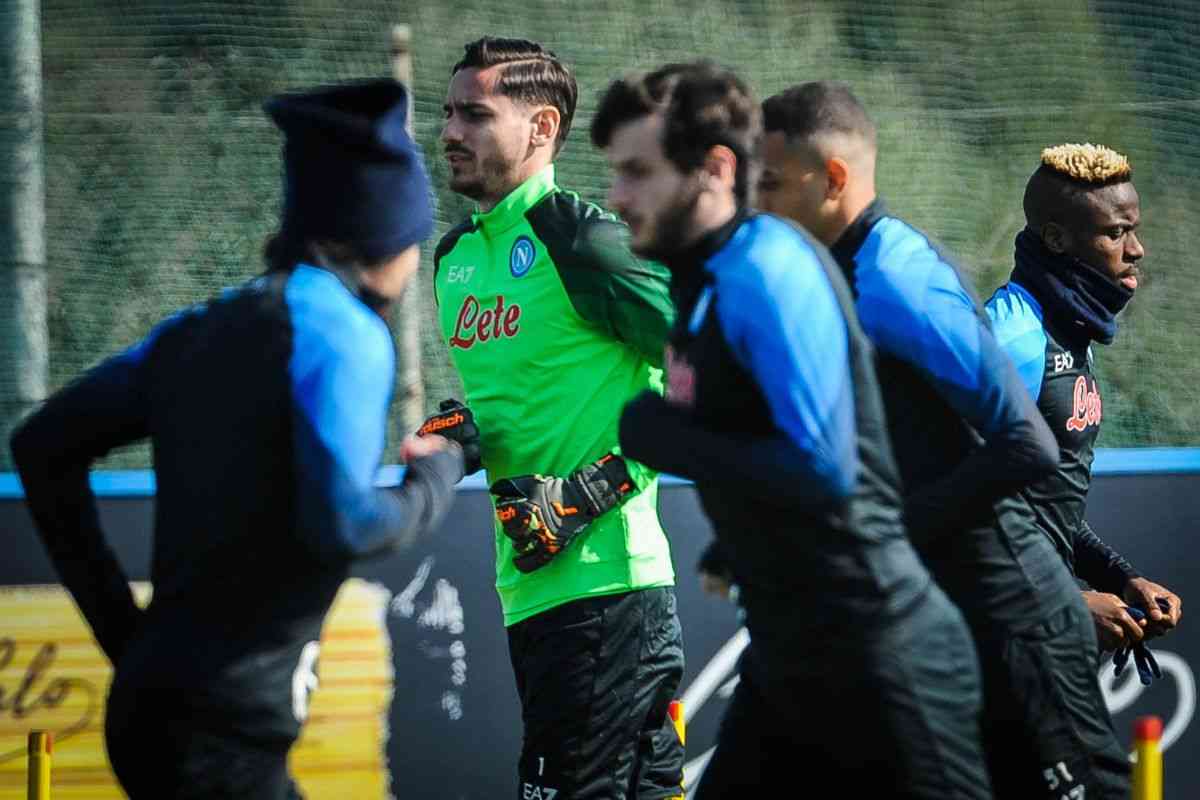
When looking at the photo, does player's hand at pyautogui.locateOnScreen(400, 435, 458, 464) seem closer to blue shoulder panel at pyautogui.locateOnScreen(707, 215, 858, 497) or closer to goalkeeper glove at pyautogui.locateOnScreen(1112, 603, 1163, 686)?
blue shoulder panel at pyautogui.locateOnScreen(707, 215, 858, 497)

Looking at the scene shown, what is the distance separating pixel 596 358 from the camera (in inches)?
196

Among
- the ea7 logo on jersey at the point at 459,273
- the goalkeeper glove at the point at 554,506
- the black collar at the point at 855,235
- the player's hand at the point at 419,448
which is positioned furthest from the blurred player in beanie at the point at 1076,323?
the player's hand at the point at 419,448

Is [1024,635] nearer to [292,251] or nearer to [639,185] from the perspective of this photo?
[639,185]

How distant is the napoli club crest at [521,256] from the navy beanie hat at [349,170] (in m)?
1.51

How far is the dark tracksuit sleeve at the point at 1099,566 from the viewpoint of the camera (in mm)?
5059

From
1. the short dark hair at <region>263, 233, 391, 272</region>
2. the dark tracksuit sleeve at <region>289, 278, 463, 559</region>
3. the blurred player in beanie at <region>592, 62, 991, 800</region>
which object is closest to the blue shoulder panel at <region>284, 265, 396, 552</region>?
the dark tracksuit sleeve at <region>289, 278, 463, 559</region>

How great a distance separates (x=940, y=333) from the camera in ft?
12.8

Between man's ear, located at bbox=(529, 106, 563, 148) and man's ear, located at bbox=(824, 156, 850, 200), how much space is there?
1.19 m

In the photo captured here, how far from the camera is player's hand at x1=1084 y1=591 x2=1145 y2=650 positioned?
4.83 metres

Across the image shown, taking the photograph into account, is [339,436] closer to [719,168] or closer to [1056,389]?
[719,168]

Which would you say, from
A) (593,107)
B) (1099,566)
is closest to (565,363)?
(1099,566)

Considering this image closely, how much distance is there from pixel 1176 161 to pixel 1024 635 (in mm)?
6509

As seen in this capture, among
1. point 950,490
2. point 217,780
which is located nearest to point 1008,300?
point 950,490

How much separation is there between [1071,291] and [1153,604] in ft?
2.70
